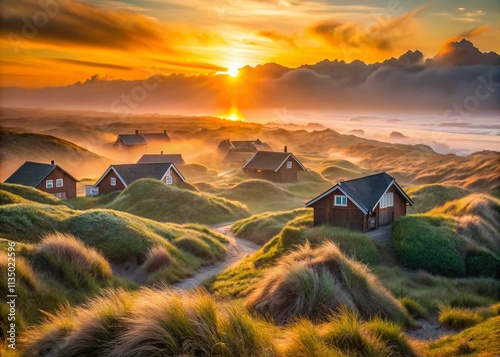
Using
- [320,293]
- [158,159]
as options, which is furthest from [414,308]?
[158,159]

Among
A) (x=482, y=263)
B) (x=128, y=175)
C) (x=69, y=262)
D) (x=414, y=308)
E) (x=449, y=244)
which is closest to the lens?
(x=69, y=262)

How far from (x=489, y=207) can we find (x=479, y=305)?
22.7 m

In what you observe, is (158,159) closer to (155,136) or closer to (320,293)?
(155,136)

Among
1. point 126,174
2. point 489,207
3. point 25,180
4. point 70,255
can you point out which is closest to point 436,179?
point 489,207

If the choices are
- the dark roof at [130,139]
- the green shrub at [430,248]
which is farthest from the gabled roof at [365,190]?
the dark roof at [130,139]

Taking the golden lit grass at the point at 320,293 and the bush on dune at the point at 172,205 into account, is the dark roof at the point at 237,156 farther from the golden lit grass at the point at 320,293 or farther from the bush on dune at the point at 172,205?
the golden lit grass at the point at 320,293

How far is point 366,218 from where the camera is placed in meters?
32.8

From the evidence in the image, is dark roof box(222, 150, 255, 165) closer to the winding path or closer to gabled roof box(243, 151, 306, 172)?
gabled roof box(243, 151, 306, 172)

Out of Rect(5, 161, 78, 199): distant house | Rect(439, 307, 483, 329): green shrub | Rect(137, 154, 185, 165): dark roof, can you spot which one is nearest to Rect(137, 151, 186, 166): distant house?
Rect(137, 154, 185, 165): dark roof

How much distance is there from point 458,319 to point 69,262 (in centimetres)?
1439

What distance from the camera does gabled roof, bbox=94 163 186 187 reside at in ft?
204

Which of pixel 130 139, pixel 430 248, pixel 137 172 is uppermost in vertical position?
pixel 130 139

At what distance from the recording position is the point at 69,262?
16797 millimetres

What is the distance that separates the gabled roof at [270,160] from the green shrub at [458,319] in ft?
207
